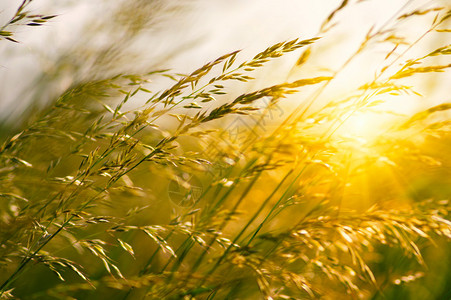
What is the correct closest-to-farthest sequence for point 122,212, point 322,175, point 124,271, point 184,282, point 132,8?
point 184,282 → point 322,175 → point 124,271 → point 122,212 → point 132,8

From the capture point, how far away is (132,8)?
2.46 meters

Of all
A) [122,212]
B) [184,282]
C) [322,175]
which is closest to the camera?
[184,282]

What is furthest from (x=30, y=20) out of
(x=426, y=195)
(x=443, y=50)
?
(x=426, y=195)

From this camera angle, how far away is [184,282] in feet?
3.91

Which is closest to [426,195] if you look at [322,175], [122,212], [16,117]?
[322,175]

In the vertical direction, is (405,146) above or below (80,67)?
below

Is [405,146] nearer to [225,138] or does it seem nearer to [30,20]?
[225,138]

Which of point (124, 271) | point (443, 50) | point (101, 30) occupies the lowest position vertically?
point (124, 271)

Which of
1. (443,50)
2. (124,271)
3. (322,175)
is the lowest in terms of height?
(124,271)

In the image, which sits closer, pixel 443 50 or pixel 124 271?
pixel 443 50

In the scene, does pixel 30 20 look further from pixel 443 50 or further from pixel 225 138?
pixel 443 50

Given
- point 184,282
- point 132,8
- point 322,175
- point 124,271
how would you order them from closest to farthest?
point 184,282
point 322,175
point 124,271
point 132,8

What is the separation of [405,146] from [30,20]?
143cm

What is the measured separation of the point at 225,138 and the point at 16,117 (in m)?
1.68
